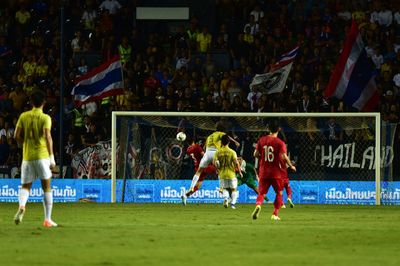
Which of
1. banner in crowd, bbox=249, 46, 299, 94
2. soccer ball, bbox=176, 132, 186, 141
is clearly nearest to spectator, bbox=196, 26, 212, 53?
banner in crowd, bbox=249, 46, 299, 94

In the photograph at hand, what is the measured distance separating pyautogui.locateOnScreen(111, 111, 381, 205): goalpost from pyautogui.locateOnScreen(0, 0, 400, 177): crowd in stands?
4.29 feet

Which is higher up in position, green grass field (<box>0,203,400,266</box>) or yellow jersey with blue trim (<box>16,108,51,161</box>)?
yellow jersey with blue trim (<box>16,108,51,161</box>)

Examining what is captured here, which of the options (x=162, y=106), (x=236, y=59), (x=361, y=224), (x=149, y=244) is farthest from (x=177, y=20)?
(x=149, y=244)

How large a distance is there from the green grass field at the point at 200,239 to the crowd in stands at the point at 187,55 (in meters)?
9.62

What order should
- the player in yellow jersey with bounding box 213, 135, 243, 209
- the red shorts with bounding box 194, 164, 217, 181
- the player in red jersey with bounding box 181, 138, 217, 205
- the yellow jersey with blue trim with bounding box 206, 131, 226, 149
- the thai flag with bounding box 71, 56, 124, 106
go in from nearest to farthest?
the player in yellow jersey with bounding box 213, 135, 243, 209 → the yellow jersey with blue trim with bounding box 206, 131, 226, 149 → the player in red jersey with bounding box 181, 138, 217, 205 → the red shorts with bounding box 194, 164, 217, 181 → the thai flag with bounding box 71, 56, 124, 106

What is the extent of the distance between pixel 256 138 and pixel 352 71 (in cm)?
352

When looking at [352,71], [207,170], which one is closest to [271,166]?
[207,170]

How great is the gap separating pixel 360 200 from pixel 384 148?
1.72 m

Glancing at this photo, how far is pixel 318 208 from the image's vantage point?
28.1 metres

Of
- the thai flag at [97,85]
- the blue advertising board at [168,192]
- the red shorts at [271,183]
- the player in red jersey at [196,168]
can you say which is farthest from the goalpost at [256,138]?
the red shorts at [271,183]

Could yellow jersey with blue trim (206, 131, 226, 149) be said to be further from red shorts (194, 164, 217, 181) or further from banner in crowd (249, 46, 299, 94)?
banner in crowd (249, 46, 299, 94)

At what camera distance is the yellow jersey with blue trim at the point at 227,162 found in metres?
27.6

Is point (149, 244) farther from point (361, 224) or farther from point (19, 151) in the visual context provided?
point (19, 151)

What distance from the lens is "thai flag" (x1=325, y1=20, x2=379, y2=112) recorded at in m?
32.4
